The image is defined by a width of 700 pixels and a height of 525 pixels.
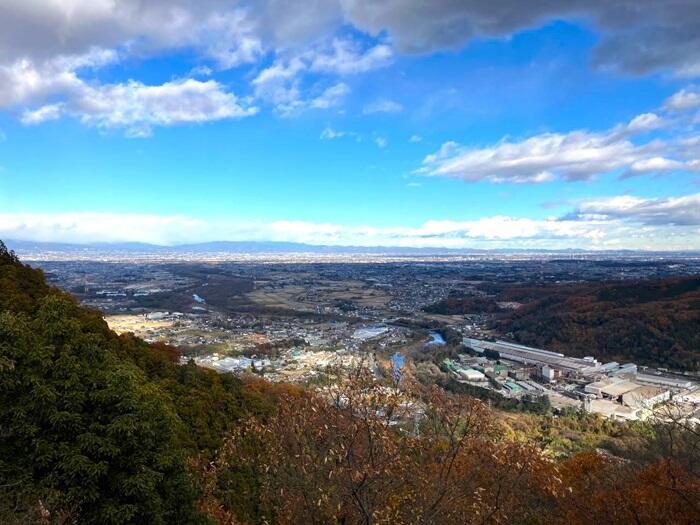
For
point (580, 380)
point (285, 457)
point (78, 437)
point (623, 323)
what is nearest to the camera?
point (285, 457)

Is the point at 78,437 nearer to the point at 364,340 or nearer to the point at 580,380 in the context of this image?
the point at 580,380

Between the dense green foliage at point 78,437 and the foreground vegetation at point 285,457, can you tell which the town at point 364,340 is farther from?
the dense green foliage at point 78,437

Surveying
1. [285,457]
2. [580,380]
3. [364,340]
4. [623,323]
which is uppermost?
[285,457]

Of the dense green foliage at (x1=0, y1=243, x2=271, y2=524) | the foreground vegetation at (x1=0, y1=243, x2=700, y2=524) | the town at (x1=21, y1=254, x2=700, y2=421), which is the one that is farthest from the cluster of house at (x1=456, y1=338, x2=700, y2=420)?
the dense green foliage at (x1=0, y1=243, x2=271, y2=524)

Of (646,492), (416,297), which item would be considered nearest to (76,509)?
(646,492)

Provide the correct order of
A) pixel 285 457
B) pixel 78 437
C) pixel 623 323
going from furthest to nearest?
pixel 623 323, pixel 78 437, pixel 285 457

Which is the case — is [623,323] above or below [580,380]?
above

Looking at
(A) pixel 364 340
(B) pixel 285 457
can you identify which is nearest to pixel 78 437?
(B) pixel 285 457

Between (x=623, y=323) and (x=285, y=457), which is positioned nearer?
(x=285, y=457)

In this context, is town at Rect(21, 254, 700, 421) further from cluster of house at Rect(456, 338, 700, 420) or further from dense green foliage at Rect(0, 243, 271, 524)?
dense green foliage at Rect(0, 243, 271, 524)

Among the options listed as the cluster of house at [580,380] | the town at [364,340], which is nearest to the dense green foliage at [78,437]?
the town at [364,340]
